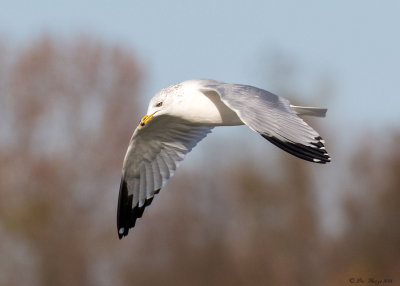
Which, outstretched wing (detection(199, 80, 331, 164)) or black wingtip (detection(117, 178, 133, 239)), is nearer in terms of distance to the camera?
outstretched wing (detection(199, 80, 331, 164))

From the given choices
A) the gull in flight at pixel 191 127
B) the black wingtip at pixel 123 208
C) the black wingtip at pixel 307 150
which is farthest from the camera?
the black wingtip at pixel 123 208

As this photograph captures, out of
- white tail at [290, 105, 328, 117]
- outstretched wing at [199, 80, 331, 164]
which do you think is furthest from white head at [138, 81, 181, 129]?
white tail at [290, 105, 328, 117]

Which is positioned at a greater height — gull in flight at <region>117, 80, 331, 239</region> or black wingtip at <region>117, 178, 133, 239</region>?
gull in flight at <region>117, 80, 331, 239</region>

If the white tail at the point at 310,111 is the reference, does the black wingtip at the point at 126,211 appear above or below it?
below

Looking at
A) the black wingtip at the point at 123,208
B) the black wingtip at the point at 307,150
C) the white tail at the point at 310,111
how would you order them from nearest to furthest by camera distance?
A: the black wingtip at the point at 307,150
the white tail at the point at 310,111
the black wingtip at the point at 123,208

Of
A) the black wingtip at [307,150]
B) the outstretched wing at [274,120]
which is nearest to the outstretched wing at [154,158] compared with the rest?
the outstretched wing at [274,120]

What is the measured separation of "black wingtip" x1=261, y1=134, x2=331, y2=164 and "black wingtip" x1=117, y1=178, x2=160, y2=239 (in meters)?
1.88

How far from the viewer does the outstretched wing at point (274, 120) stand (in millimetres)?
5422

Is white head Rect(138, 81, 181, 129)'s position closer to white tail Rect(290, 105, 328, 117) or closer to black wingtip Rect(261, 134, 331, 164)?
white tail Rect(290, 105, 328, 117)

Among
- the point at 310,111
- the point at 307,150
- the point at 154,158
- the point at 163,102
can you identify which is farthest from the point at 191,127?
the point at 307,150

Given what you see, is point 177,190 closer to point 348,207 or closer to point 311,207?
point 311,207

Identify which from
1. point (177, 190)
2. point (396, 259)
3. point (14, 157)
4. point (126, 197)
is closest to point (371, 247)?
point (396, 259)

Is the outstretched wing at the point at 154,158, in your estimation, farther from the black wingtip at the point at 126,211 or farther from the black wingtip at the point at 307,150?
the black wingtip at the point at 307,150

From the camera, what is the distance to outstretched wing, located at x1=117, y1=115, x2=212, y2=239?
6.99 meters
